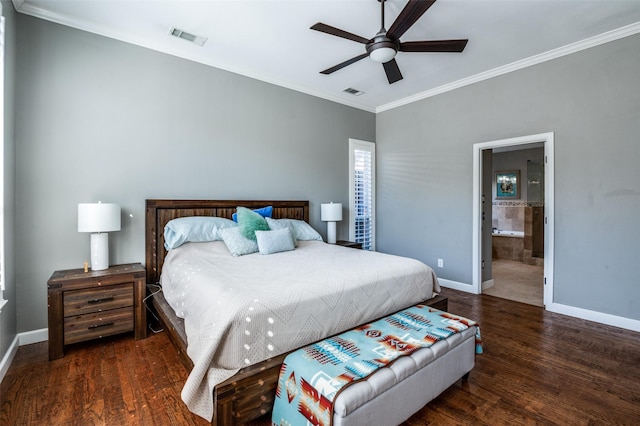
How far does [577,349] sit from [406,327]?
183cm

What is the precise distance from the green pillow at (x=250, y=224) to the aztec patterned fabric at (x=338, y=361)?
161 centimetres

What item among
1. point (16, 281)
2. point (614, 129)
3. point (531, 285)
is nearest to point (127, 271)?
point (16, 281)

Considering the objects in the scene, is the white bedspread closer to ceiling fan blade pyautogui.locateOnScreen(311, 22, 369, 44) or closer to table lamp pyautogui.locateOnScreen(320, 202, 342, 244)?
table lamp pyautogui.locateOnScreen(320, 202, 342, 244)

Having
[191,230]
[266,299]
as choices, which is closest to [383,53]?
[266,299]

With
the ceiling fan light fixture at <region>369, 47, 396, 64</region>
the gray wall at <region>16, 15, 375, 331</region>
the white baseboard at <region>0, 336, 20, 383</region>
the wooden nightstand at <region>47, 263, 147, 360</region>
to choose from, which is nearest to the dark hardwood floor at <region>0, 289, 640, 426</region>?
the white baseboard at <region>0, 336, 20, 383</region>

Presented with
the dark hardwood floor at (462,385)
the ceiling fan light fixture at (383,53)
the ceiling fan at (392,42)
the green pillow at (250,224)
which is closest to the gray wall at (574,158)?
the dark hardwood floor at (462,385)

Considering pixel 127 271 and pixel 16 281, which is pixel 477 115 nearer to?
pixel 127 271

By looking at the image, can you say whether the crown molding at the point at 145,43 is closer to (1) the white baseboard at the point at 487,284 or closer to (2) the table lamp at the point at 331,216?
(2) the table lamp at the point at 331,216

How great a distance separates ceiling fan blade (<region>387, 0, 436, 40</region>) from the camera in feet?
6.57

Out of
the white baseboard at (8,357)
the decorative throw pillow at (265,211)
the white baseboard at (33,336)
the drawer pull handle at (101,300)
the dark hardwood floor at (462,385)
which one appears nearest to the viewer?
the dark hardwood floor at (462,385)

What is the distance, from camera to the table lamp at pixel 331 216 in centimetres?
449

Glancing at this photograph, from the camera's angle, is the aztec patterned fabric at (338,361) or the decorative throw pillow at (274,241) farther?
the decorative throw pillow at (274,241)

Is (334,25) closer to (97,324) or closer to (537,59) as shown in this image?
(537,59)

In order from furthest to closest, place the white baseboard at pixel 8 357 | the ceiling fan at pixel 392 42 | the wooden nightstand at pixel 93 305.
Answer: the wooden nightstand at pixel 93 305 → the ceiling fan at pixel 392 42 → the white baseboard at pixel 8 357
